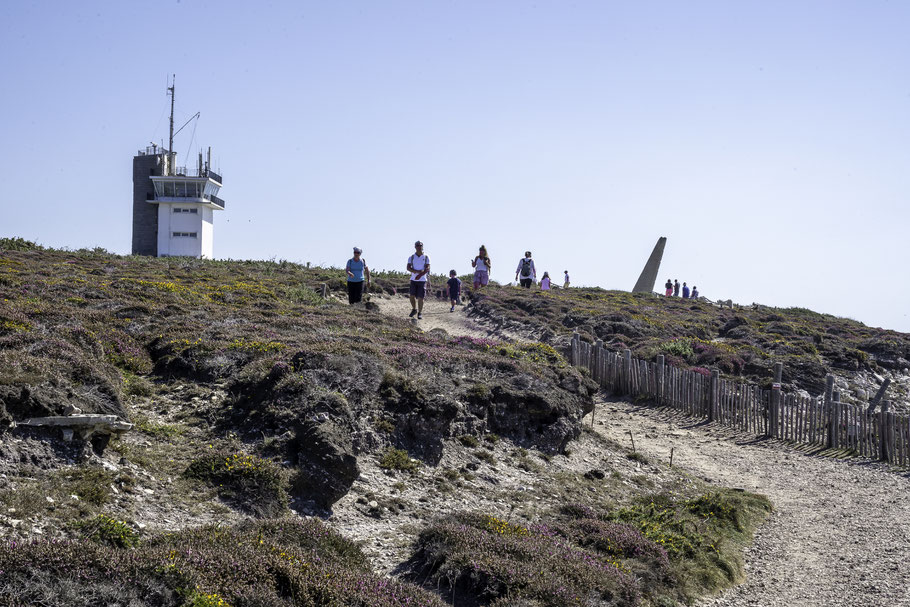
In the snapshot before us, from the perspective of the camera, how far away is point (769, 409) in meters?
17.0

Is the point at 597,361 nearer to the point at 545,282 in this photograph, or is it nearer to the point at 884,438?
the point at 884,438

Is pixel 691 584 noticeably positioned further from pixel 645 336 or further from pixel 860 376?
pixel 860 376

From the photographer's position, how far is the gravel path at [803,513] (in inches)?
337

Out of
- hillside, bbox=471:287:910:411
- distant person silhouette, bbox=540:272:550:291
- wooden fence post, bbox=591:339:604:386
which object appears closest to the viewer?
wooden fence post, bbox=591:339:604:386

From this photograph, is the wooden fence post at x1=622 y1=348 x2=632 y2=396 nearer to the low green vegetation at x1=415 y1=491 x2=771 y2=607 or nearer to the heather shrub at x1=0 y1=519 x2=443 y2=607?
the low green vegetation at x1=415 y1=491 x2=771 y2=607

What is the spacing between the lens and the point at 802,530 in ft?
35.5

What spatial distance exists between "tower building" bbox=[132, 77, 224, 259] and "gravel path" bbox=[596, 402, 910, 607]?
40999 mm

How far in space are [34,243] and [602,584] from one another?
3900 cm

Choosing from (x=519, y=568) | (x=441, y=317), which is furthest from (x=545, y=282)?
(x=519, y=568)

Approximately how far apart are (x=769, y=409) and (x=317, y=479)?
39.8 ft

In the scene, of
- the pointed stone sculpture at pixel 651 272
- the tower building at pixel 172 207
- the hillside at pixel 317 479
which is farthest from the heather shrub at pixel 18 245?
the pointed stone sculpture at pixel 651 272

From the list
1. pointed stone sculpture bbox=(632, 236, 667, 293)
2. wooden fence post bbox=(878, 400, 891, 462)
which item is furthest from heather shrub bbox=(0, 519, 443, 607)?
pointed stone sculpture bbox=(632, 236, 667, 293)

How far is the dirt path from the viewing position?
26.1 metres

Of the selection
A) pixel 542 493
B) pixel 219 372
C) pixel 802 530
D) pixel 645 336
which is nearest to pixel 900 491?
pixel 802 530
